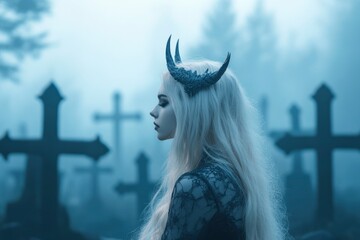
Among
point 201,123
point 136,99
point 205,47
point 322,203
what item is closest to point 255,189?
point 201,123

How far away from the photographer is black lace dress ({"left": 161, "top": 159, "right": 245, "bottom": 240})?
5.58 ft

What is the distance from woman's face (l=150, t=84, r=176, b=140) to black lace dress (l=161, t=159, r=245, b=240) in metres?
0.22

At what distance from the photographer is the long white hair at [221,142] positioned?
186cm

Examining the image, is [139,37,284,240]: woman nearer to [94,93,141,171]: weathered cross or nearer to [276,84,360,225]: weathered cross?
[276,84,360,225]: weathered cross

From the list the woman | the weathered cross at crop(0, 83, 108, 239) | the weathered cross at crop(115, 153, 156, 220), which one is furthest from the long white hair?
the weathered cross at crop(115, 153, 156, 220)

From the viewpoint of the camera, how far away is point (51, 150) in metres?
5.91

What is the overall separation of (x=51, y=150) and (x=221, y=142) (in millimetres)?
4345

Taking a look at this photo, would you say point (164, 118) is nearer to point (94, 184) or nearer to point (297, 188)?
point (297, 188)

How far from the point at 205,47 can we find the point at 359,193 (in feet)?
60.3

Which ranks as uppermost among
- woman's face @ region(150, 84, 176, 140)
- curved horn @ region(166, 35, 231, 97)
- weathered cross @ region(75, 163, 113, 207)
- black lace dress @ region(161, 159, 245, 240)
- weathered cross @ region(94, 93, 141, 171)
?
weathered cross @ region(94, 93, 141, 171)

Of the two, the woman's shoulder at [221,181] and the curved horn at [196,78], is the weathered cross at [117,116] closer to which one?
the curved horn at [196,78]

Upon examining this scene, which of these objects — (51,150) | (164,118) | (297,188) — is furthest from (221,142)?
(297,188)

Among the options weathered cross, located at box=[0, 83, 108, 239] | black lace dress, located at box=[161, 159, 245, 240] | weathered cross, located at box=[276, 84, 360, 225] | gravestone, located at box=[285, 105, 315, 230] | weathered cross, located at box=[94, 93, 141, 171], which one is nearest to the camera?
black lace dress, located at box=[161, 159, 245, 240]

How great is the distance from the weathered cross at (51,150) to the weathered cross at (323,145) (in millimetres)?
2263
